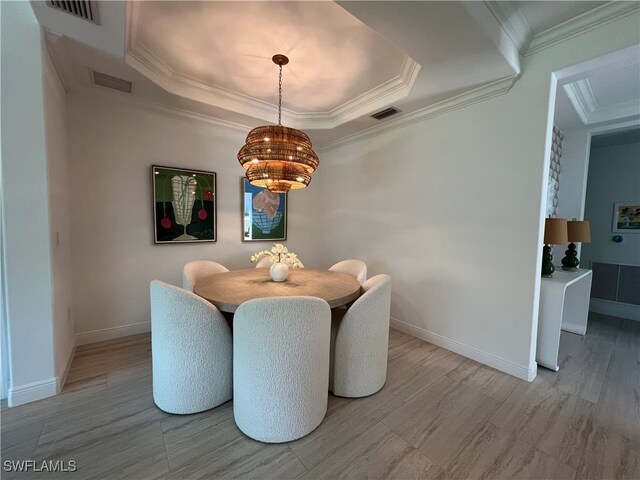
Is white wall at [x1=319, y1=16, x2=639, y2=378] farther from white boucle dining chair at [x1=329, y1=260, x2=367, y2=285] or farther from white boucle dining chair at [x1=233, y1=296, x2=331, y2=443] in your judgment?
white boucle dining chair at [x1=233, y1=296, x2=331, y2=443]

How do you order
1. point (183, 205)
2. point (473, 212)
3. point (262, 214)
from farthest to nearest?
point (262, 214) < point (183, 205) < point (473, 212)

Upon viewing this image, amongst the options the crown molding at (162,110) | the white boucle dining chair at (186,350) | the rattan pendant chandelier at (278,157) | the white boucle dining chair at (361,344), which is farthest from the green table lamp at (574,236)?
the crown molding at (162,110)

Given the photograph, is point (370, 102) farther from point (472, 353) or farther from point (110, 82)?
point (472, 353)

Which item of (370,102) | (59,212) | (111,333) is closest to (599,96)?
(370,102)

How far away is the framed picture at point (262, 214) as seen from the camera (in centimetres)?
371

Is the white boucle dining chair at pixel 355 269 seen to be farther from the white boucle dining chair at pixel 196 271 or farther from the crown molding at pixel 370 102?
the crown molding at pixel 370 102

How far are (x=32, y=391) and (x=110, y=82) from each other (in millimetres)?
2654

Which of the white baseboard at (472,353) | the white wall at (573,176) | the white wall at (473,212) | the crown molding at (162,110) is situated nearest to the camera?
the white wall at (473,212)

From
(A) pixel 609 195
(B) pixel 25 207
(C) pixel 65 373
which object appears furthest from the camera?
(A) pixel 609 195

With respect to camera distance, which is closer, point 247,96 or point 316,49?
point 316,49

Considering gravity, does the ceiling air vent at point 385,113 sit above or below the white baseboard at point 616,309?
above

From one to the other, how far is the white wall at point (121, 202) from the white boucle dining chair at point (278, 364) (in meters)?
2.12

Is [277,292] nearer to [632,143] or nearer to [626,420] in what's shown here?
[626,420]

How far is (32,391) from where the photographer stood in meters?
1.87
